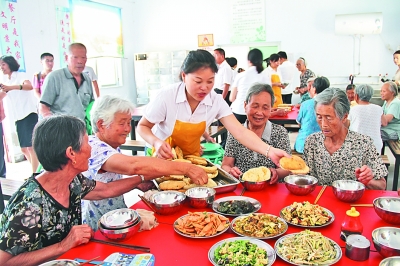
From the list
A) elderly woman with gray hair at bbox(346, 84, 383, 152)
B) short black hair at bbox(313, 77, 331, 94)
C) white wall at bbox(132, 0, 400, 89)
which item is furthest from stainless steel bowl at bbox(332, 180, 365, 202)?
white wall at bbox(132, 0, 400, 89)

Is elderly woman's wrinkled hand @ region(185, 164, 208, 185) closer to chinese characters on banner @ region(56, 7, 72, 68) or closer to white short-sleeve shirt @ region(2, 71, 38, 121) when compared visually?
white short-sleeve shirt @ region(2, 71, 38, 121)

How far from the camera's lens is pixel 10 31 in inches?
224

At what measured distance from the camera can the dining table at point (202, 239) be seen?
136 centimetres

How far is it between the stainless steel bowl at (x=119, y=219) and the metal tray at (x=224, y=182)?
1.99ft

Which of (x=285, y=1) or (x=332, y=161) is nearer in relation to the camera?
(x=332, y=161)

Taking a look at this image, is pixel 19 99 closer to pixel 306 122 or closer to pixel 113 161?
pixel 113 161

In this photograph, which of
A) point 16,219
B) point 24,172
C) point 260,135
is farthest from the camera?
point 24,172

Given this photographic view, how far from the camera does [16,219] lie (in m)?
1.38

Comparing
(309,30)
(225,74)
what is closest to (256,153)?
(225,74)

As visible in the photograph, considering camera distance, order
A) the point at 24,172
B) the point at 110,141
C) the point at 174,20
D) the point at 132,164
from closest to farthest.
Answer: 1. the point at 132,164
2. the point at 110,141
3. the point at 24,172
4. the point at 174,20

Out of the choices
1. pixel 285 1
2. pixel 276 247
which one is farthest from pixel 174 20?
pixel 276 247

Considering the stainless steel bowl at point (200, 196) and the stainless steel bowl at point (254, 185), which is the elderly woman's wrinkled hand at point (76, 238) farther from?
the stainless steel bowl at point (254, 185)

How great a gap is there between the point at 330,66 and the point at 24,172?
7.45 metres

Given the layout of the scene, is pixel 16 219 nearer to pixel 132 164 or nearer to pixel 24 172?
pixel 132 164
